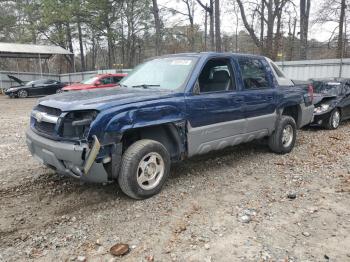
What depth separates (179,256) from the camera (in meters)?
3.22

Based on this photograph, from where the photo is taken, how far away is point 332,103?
9.59 meters

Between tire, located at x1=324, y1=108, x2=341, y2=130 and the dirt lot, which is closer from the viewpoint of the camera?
the dirt lot

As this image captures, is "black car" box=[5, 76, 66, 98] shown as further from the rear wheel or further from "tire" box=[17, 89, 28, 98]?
the rear wheel

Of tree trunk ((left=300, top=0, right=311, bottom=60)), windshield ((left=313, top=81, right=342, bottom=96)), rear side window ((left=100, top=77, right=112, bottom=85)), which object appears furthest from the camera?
tree trunk ((left=300, top=0, right=311, bottom=60))

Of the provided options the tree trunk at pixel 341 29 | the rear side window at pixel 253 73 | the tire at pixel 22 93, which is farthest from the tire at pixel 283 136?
the tire at pixel 22 93

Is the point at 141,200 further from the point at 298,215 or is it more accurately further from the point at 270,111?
Answer: the point at 270,111

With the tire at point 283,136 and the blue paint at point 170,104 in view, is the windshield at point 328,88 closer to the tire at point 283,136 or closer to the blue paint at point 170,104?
the tire at point 283,136

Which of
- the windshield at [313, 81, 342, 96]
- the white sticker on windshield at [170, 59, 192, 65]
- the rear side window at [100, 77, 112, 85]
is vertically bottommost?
the windshield at [313, 81, 342, 96]

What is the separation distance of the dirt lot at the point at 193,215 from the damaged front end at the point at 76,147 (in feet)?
1.74

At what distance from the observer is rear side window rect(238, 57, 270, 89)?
5.78m

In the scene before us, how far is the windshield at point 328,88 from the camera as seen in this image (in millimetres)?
10023

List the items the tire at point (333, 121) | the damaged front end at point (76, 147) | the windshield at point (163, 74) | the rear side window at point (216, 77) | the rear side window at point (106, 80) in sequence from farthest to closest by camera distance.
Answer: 1. the rear side window at point (106, 80)
2. the tire at point (333, 121)
3. the rear side window at point (216, 77)
4. the windshield at point (163, 74)
5. the damaged front end at point (76, 147)

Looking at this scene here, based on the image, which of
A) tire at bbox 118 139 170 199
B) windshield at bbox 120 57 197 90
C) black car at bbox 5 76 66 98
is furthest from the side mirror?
black car at bbox 5 76 66 98

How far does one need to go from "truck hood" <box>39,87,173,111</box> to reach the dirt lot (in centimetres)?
127
